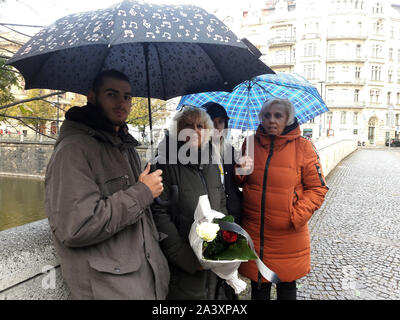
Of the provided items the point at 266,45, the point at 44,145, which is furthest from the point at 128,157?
the point at 266,45

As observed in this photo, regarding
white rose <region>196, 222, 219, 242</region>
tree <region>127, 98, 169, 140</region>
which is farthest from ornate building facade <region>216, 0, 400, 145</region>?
white rose <region>196, 222, 219, 242</region>

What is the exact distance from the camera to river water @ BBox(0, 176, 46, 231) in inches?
707

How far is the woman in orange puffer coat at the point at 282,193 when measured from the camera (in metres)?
2.33

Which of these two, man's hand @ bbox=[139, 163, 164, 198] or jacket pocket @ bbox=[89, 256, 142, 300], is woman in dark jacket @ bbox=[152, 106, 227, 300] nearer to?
man's hand @ bbox=[139, 163, 164, 198]

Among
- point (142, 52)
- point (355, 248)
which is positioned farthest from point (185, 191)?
point (355, 248)

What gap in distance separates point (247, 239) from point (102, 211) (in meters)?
0.83

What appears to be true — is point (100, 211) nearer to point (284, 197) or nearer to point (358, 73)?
point (284, 197)

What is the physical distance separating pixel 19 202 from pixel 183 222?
81.6 ft

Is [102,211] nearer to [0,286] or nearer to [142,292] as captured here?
[142,292]

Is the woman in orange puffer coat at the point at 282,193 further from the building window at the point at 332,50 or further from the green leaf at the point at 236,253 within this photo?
the building window at the point at 332,50

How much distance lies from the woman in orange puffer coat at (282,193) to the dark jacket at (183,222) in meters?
0.47

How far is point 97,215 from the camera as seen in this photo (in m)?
1.31

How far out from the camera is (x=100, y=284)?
1.36m

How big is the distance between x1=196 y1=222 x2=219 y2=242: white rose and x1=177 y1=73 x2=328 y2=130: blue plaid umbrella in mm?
1560
